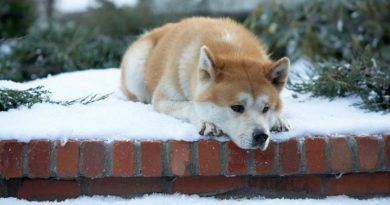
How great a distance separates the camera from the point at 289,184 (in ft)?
10.1

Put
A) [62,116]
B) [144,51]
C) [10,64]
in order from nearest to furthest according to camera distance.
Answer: [62,116] < [144,51] < [10,64]

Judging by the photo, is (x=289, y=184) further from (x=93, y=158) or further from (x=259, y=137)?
(x=93, y=158)

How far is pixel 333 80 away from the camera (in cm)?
392

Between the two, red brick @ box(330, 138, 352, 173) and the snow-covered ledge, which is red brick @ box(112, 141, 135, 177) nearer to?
the snow-covered ledge

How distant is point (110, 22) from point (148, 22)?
0.52m

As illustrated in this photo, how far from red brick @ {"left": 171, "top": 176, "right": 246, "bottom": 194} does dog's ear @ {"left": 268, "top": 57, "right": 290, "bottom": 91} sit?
58 cm

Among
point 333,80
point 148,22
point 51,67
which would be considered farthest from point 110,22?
point 333,80

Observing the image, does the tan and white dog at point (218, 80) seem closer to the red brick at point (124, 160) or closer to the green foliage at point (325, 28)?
A: the red brick at point (124, 160)

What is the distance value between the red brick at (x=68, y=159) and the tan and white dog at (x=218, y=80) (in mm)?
649

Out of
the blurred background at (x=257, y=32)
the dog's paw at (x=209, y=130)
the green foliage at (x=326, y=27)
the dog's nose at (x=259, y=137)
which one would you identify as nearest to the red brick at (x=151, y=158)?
the dog's paw at (x=209, y=130)

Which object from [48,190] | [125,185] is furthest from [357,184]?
[48,190]

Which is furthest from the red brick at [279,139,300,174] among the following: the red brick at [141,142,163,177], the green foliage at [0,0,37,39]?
the green foliage at [0,0,37,39]

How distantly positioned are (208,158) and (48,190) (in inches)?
33.0

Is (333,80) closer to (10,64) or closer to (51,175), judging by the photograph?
(51,175)
